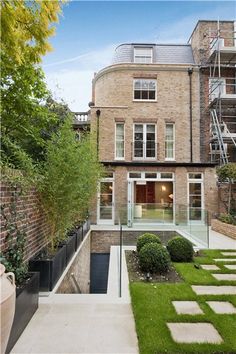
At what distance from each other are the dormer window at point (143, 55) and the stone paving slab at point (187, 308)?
15.9 m

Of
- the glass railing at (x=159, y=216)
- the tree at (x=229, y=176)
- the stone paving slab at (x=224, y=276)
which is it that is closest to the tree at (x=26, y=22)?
the stone paving slab at (x=224, y=276)

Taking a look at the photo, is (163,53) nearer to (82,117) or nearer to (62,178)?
(82,117)

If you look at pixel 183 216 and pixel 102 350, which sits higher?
pixel 183 216

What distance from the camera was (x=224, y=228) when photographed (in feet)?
40.0

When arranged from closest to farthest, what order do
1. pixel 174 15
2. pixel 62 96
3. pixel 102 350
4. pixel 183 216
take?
pixel 102 350, pixel 174 15, pixel 183 216, pixel 62 96

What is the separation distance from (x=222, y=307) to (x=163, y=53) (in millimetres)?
16893

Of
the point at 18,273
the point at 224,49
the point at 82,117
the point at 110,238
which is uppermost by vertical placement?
the point at 224,49

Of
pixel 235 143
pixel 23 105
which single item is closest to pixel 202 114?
pixel 235 143

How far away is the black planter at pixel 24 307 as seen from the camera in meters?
3.12

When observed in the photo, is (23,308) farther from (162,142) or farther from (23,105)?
(162,142)

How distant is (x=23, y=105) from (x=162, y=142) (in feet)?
29.5

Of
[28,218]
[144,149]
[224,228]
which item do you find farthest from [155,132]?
[28,218]

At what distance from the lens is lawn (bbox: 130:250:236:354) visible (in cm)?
313

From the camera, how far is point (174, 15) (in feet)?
18.0
